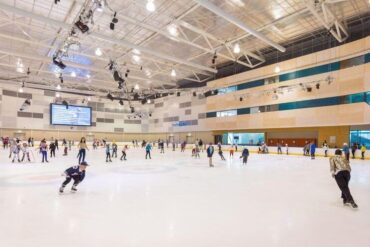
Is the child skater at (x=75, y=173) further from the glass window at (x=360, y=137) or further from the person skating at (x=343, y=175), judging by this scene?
the glass window at (x=360, y=137)

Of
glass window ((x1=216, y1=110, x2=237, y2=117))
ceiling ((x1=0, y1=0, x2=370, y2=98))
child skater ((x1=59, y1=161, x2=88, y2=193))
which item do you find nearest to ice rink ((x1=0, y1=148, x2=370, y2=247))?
child skater ((x1=59, y1=161, x2=88, y2=193))

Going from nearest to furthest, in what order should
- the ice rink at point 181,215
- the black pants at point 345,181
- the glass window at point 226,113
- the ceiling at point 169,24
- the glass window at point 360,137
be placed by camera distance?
the ice rink at point 181,215, the black pants at point 345,181, the ceiling at point 169,24, the glass window at point 360,137, the glass window at point 226,113

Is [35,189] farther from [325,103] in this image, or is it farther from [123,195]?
[325,103]

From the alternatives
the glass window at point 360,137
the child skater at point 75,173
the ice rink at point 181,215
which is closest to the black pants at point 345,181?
the ice rink at point 181,215

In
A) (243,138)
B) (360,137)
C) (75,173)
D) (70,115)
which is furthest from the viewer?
(70,115)

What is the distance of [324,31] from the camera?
782 inches

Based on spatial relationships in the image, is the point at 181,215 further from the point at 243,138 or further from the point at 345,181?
the point at 243,138

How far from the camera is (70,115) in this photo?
36.4 meters

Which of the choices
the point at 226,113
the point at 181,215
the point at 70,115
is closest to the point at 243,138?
the point at 226,113

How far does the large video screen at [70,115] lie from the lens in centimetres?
3522

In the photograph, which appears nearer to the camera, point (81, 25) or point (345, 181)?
point (345, 181)

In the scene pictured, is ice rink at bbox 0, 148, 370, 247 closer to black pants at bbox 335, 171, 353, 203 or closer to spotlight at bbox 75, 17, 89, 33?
black pants at bbox 335, 171, 353, 203

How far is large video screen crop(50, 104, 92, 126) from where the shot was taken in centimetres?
3522

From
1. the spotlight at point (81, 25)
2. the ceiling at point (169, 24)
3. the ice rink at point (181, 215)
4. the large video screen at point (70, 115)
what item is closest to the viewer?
the ice rink at point (181, 215)
